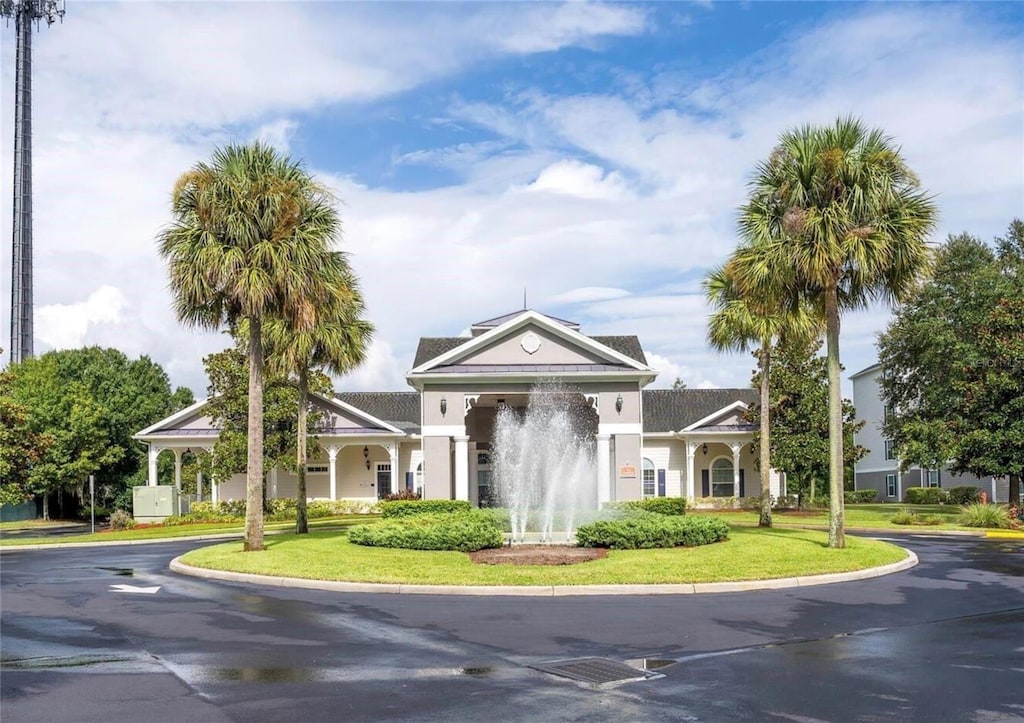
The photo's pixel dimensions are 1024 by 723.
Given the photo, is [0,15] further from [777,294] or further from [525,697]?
[525,697]

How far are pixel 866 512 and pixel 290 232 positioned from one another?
30.4 m

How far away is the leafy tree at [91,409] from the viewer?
171 ft

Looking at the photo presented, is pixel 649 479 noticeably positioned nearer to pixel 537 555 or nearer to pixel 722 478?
pixel 722 478

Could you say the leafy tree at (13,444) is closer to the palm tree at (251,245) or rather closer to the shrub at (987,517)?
the palm tree at (251,245)

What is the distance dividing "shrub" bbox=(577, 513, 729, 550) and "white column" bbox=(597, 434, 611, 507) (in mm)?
12985

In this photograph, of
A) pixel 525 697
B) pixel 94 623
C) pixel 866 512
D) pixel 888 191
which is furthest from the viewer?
pixel 866 512

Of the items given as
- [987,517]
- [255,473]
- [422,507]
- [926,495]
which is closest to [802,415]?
[987,517]

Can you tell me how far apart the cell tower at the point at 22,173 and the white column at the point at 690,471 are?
5001 centimetres

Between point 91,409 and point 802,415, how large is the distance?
3943cm

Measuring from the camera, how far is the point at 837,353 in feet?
69.2

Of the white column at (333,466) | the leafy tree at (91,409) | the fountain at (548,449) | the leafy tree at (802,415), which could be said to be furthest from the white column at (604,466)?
the leafy tree at (91,409)

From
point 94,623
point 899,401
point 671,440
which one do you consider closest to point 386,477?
point 671,440

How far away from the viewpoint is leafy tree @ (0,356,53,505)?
126 feet

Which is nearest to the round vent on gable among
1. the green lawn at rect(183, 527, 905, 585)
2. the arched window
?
the green lawn at rect(183, 527, 905, 585)
